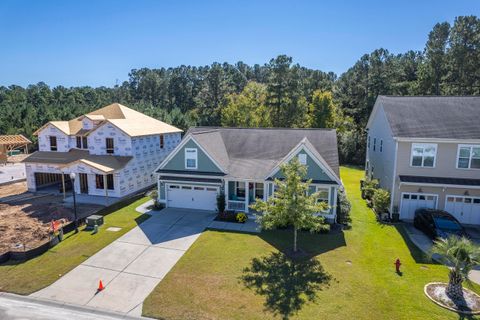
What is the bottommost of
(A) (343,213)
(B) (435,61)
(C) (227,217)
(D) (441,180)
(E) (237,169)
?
(C) (227,217)

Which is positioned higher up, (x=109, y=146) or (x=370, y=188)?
(x=109, y=146)

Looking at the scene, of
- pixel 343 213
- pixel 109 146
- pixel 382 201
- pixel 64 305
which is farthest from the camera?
pixel 109 146

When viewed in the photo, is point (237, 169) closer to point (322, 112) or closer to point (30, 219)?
point (30, 219)

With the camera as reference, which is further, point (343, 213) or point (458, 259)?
point (343, 213)

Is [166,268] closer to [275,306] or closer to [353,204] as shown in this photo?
[275,306]

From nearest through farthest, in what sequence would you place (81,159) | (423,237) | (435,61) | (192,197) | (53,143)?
1. (423,237)
2. (192,197)
3. (81,159)
4. (53,143)
5. (435,61)

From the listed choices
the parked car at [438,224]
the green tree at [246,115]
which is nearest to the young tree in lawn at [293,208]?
the parked car at [438,224]

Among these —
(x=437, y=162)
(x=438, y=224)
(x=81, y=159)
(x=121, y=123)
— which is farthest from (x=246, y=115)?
(x=438, y=224)
